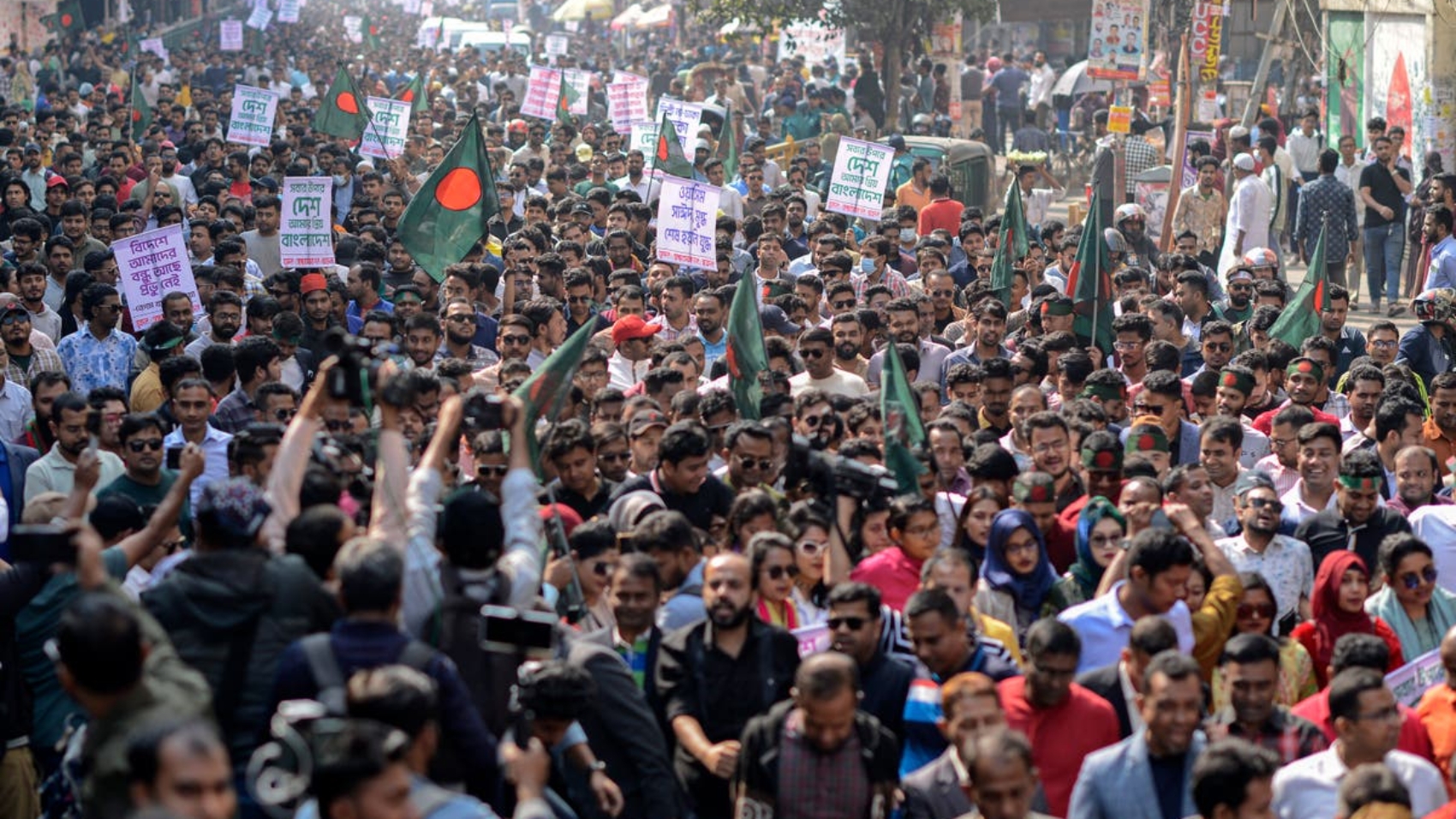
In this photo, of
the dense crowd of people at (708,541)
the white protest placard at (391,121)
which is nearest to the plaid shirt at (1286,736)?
the dense crowd of people at (708,541)

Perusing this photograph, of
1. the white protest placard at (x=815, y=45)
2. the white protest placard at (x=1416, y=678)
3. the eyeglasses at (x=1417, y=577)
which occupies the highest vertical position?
the white protest placard at (x=815, y=45)

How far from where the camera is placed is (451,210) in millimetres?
12195

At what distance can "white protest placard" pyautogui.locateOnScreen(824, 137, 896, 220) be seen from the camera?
16.0 metres

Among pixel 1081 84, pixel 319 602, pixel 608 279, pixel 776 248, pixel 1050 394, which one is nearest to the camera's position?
pixel 319 602

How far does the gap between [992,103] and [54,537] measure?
28.1 meters

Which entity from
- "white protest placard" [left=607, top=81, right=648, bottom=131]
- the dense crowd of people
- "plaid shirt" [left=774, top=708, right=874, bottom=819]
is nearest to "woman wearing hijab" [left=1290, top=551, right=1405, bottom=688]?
the dense crowd of people

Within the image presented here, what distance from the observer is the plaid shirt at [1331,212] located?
1716cm

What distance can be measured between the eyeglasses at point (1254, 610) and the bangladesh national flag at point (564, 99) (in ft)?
55.7

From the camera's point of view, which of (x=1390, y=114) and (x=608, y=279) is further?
(x=1390, y=114)

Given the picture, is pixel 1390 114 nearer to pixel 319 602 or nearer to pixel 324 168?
pixel 324 168

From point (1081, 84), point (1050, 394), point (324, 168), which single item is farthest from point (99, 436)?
point (1081, 84)

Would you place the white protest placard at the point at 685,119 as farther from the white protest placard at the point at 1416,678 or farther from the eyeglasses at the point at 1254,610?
the white protest placard at the point at 1416,678

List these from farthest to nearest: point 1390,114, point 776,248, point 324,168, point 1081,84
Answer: point 1081,84, point 1390,114, point 324,168, point 776,248

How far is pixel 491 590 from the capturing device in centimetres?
524
